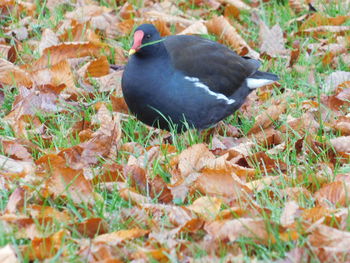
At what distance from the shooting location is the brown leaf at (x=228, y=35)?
547 cm

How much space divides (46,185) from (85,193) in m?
0.17

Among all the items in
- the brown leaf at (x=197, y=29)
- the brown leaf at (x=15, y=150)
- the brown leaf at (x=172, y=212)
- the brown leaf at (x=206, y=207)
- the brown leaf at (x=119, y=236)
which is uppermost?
the brown leaf at (x=119, y=236)

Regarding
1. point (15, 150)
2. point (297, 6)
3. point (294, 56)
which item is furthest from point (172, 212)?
point (297, 6)

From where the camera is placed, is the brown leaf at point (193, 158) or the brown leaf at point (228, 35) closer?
the brown leaf at point (193, 158)

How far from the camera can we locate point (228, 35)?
555 cm

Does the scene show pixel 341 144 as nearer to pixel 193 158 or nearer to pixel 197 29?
pixel 193 158

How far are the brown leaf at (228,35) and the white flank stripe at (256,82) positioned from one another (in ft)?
2.55

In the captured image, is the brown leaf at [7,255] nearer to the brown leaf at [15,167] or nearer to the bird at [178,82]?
the brown leaf at [15,167]

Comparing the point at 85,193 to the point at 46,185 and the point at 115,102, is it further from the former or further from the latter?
the point at 115,102

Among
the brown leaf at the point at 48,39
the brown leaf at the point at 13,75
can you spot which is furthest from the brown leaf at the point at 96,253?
the brown leaf at the point at 48,39

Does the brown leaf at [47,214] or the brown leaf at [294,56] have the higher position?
the brown leaf at [47,214]

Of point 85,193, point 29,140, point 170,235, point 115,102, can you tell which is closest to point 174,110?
point 115,102

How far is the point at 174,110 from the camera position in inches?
164

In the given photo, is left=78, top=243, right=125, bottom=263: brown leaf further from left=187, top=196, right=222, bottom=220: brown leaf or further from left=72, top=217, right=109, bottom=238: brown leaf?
left=187, top=196, right=222, bottom=220: brown leaf
